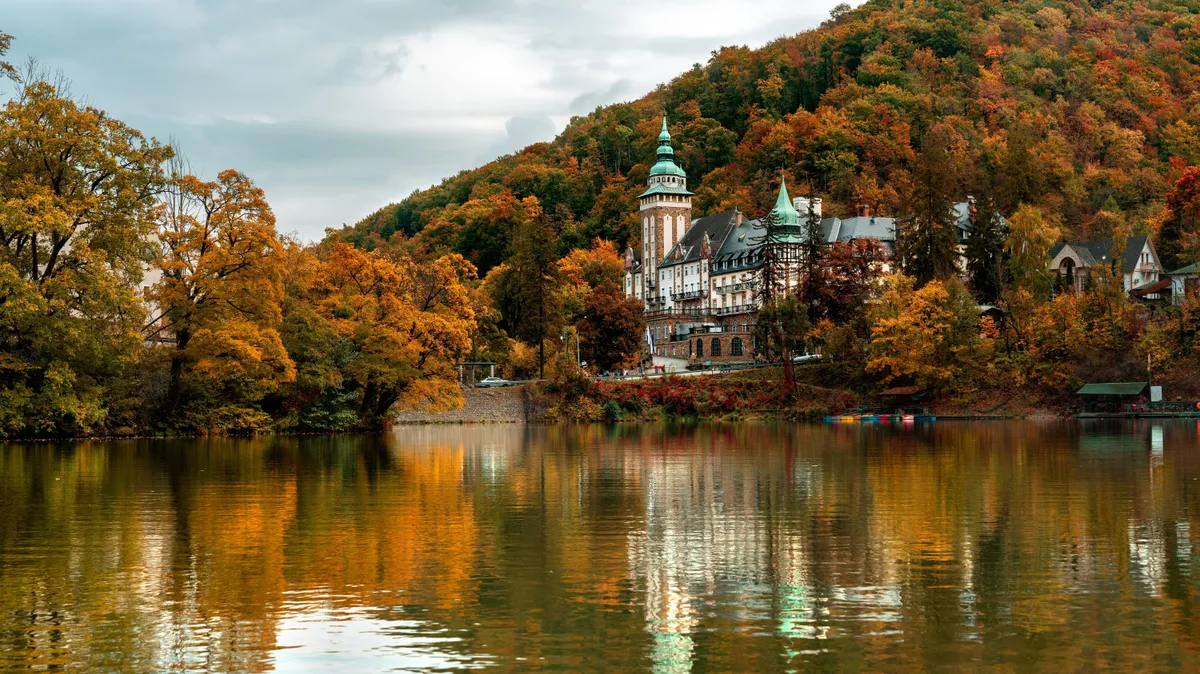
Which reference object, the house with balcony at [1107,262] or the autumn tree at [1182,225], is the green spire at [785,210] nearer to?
the house with balcony at [1107,262]

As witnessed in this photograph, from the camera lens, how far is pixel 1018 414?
86.8 m

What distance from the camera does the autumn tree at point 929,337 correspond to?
89750 mm

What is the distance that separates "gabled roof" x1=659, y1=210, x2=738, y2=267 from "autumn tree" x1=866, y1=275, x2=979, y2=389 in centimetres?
5086

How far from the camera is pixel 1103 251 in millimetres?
120000

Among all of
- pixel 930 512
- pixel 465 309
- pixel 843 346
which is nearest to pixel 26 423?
pixel 465 309

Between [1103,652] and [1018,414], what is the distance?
76.9 metres

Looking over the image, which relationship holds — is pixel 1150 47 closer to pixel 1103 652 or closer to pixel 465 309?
pixel 465 309

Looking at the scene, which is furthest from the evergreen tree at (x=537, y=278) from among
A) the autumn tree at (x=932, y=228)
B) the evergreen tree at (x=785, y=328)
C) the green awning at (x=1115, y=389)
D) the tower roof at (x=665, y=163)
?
the green awning at (x=1115, y=389)

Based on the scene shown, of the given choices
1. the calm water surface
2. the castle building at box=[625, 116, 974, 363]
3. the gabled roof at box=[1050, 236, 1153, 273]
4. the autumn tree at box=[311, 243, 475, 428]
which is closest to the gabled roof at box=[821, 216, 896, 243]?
the castle building at box=[625, 116, 974, 363]

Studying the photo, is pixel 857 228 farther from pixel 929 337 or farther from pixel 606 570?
pixel 606 570

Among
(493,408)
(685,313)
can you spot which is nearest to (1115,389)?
(493,408)

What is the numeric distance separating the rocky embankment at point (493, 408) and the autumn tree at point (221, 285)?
28.8 metres

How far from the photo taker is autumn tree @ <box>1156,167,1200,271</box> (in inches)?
4055

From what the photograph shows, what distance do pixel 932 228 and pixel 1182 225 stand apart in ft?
106
